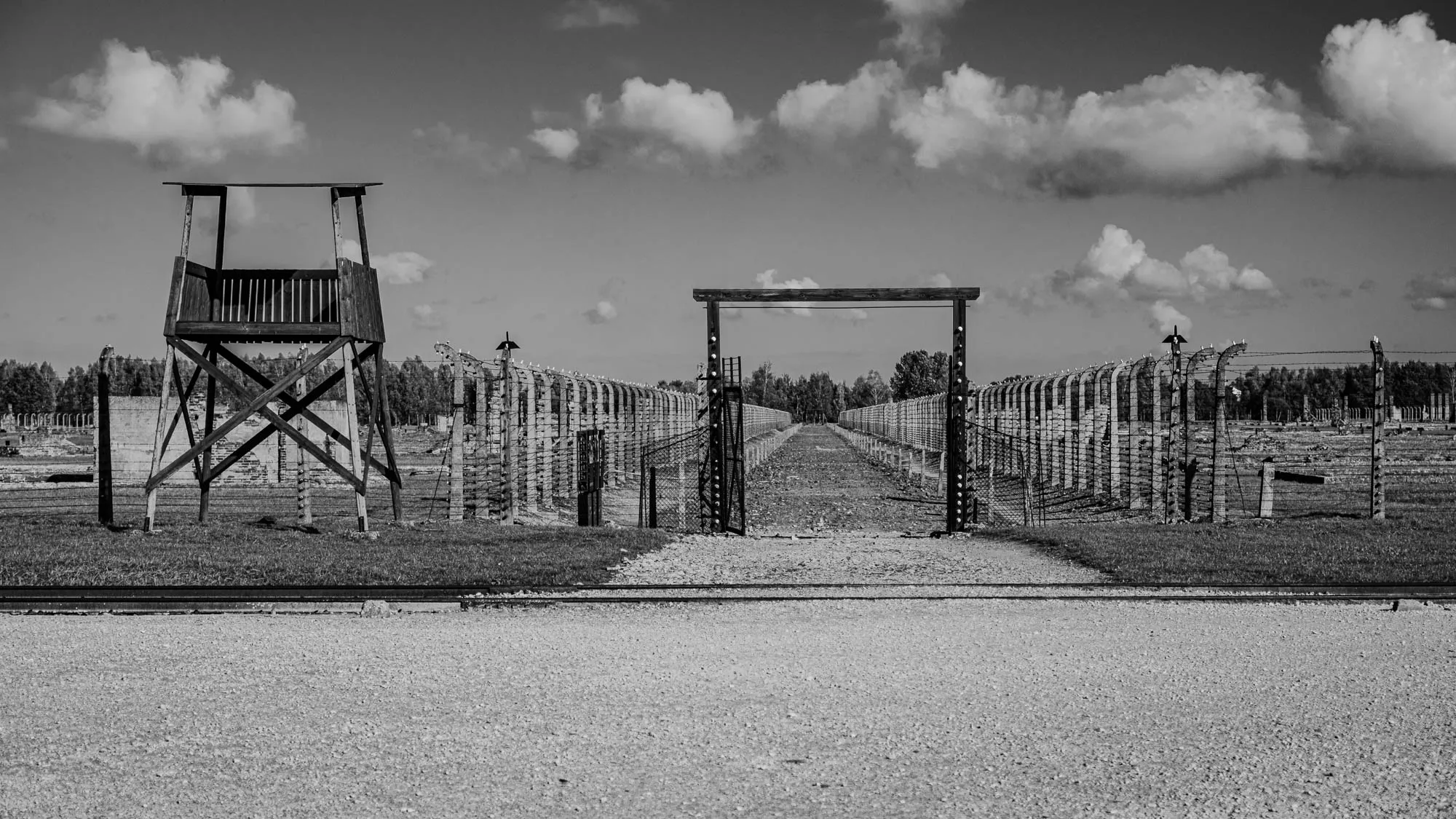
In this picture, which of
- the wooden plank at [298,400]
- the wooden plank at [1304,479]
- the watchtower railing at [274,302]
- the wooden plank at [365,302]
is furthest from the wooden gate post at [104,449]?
the wooden plank at [1304,479]

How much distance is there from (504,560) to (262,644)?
17.0ft

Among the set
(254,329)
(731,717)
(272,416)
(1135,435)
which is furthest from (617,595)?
(1135,435)

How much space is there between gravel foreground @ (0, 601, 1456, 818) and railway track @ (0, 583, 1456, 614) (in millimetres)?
756

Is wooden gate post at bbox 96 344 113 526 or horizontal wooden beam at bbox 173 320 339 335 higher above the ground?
horizontal wooden beam at bbox 173 320 339 335

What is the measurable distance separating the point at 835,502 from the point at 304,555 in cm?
1573

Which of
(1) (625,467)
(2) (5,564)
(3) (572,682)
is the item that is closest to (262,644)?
(3) (572,682)

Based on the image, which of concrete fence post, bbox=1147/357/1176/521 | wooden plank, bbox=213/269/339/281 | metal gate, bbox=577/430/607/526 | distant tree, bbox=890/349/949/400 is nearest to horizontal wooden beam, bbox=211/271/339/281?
wooden plank, bbox=213/269/339/281

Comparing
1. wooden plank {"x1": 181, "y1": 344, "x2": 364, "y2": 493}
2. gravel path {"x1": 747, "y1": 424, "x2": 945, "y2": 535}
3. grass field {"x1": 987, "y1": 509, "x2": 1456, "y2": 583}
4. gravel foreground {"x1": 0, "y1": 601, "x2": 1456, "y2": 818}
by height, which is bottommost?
gravel path {"x1": 747, "y1": 424, "x2": 945, "y2": 535}

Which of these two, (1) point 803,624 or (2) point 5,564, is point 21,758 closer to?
(1) point 803,624

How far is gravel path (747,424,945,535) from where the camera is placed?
72.6ft

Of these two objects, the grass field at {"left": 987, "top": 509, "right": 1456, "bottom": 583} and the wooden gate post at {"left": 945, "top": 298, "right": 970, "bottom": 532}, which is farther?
the wooden gate post at {"left": 945, "top": 298, "right": 970, "bottom": 532}

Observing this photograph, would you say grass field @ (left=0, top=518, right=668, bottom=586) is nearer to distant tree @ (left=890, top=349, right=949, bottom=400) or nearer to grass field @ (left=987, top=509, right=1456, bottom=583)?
grass field @ (left=987, top=509, right=1456, bottom=583)

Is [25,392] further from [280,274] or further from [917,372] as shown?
[280,274]

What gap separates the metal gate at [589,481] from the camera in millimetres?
18906
